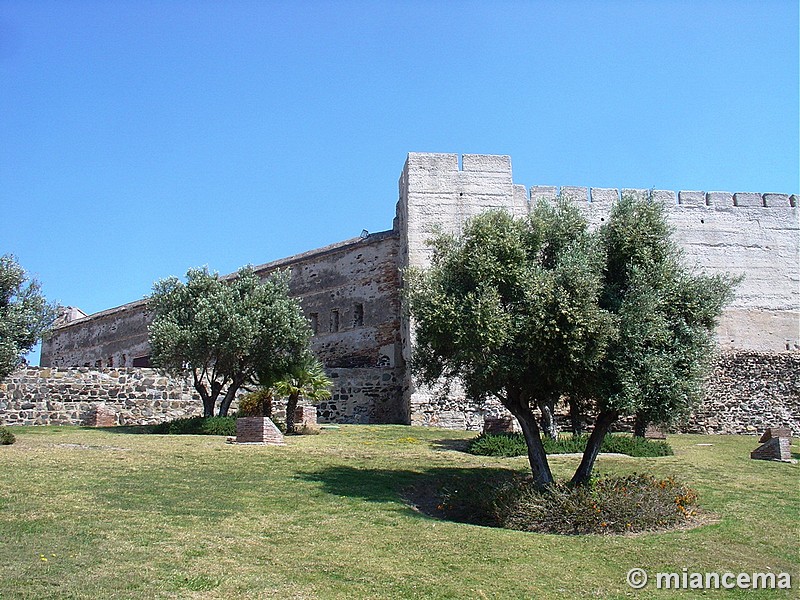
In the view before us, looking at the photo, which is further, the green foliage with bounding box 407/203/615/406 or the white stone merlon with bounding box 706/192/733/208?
the white stone merlon with bounding box 706/192/733/208

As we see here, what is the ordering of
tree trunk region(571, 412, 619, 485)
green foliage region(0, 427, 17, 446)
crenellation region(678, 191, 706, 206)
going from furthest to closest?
crenellation region(678, 191, 706, 206), green foliage region(0, 427, 17, 446), tree trunk region(571, 412, 619, 485)

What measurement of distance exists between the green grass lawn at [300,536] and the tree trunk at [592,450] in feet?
5.79

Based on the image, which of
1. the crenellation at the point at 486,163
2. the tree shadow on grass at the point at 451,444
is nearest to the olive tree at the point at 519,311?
the tree shadow on grass at the point at 451,444

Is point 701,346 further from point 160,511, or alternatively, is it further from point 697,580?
point 160,511

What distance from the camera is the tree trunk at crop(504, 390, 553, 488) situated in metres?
11.5

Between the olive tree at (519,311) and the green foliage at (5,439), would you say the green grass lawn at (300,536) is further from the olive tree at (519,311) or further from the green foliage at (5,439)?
the olive tree at (519,311)

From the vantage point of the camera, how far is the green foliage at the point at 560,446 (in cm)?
1605

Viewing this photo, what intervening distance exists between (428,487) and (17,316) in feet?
35.2

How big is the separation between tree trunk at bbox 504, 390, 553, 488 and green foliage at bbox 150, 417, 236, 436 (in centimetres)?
840

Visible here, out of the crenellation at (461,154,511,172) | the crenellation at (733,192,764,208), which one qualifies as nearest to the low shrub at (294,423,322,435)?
the crenellation at (461,154,511,172)

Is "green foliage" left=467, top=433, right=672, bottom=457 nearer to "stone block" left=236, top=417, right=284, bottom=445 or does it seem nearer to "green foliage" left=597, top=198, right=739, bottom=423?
"stone block" left=236, top=417, right=284, bottom=445

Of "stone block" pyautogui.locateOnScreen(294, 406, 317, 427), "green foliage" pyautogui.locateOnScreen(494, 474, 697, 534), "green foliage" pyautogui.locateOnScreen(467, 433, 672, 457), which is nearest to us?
"green foliage" pyautogui.locateOnScreen(494, 474, 697, 534)

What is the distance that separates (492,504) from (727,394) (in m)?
18.9

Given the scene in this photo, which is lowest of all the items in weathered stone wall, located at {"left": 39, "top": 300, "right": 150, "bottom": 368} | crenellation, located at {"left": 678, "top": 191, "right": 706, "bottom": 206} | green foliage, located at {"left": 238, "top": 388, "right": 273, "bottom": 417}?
green foliage, located at {"left": 238, "top": 388, "right": 273, "bottom": 417}
